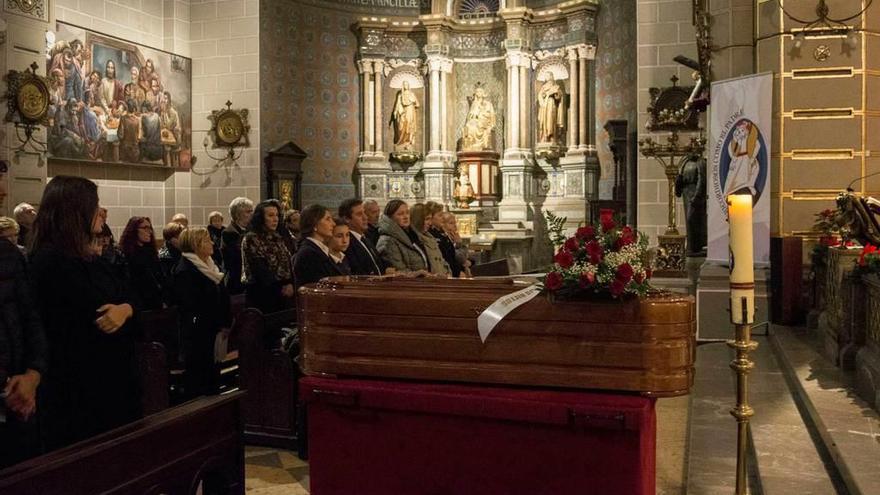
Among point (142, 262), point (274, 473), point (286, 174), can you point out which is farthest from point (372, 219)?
point (286, 174)

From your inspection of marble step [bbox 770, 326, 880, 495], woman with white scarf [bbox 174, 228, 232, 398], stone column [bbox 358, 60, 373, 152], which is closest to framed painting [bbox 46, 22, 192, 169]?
stone column [bbox 358, 60, 373, 152]

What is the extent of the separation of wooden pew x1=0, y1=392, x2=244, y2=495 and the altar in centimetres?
1253

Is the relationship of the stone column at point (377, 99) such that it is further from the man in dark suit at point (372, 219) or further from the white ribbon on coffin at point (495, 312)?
the white ribbon on coffin at point (495, 312)

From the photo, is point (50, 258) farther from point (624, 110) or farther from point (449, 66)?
point (449, 66)

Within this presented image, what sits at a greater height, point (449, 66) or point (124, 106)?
point (449, 66)

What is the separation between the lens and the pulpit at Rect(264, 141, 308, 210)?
14203 millimetres

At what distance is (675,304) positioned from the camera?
2.23m

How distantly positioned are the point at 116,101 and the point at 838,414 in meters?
11.4

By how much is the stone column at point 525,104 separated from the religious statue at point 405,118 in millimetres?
2195

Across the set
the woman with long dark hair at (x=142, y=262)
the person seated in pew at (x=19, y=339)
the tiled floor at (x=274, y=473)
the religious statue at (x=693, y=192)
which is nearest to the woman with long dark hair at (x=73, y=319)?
the person seated in pew at (x=19, y=339)

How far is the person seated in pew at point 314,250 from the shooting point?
447cm

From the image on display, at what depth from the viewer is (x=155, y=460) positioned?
2.21 m

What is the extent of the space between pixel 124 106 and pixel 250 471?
9795 millimetres

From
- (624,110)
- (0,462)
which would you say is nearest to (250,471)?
(0,462)
